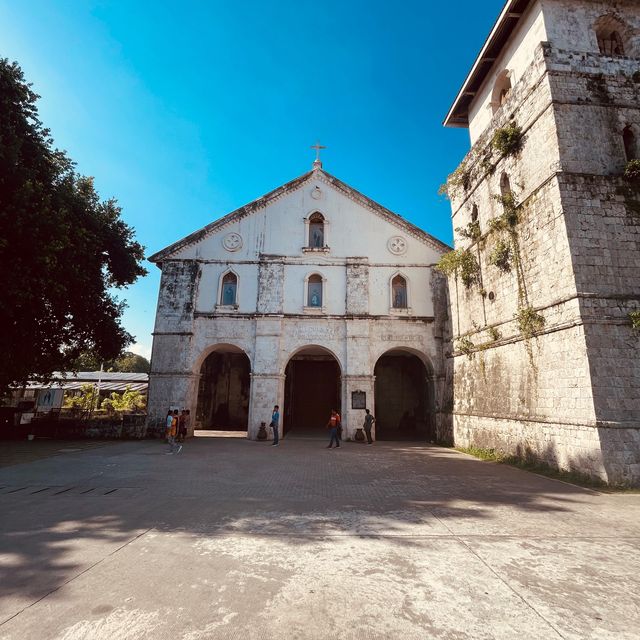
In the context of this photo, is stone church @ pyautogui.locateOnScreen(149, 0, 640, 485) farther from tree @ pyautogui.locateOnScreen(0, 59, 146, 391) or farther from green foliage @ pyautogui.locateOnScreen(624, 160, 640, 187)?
tree @ pyautogui.locateOnScreen(0, 59, 146, 391)

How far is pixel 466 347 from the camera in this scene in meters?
14.4

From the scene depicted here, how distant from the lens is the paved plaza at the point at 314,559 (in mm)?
2924

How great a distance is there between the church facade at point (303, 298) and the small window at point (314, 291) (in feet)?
0.18

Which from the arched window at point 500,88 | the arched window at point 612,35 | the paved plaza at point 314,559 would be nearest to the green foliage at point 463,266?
the arched window at point 500,88

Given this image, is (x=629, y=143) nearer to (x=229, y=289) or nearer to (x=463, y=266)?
(x=463, y=266)

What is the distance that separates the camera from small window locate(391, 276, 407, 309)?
58.3ft

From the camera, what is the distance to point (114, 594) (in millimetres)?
3322

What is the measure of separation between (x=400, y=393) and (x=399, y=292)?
25.1 feet

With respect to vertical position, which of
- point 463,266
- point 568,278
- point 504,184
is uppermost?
point 504,184

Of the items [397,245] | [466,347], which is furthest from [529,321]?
[397,245]

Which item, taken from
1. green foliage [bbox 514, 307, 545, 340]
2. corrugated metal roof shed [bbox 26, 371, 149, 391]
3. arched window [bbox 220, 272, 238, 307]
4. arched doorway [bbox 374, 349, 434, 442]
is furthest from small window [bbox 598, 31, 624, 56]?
corrugated metal roof shed [bbox 26, 371, 149, 391]

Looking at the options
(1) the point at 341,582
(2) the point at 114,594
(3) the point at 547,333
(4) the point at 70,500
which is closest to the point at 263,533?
(1) the point at 341,582

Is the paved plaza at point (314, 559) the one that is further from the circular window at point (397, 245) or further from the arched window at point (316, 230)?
the arched window at point (316, 230)

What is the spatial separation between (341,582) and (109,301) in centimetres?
1590
